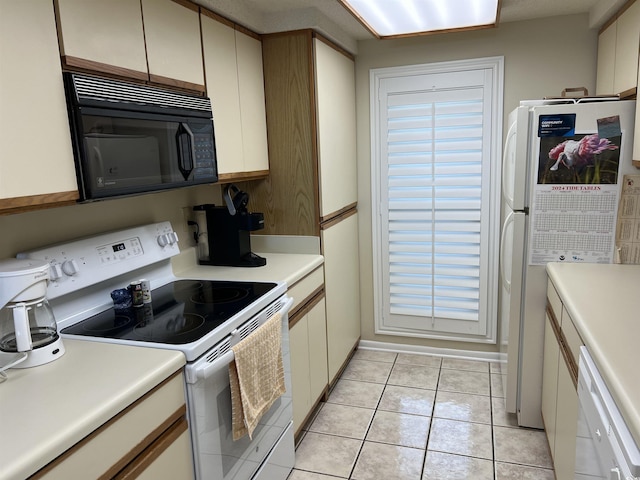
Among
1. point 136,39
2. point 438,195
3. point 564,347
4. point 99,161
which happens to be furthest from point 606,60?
point 99,161

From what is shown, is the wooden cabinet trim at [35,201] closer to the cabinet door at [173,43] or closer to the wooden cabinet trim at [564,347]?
the cabinet door at [173,43]

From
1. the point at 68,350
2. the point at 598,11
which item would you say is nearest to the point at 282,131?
the point at 68,350

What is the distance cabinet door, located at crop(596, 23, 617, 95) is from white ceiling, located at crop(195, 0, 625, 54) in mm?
90

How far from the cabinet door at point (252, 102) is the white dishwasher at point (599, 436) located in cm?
173

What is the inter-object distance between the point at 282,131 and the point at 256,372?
139cm

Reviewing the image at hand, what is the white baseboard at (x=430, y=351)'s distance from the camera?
11.2ft

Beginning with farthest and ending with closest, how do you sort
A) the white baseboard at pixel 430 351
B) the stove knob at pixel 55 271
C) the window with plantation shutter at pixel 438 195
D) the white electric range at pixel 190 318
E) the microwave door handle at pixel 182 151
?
the white baseboard at pixel 430 351
the window with plantation shutter at pixel 438 195
the microwave door handle at pixel 182 151
the stove knob at pixel 55 271
the white electric range at pixel 190 318

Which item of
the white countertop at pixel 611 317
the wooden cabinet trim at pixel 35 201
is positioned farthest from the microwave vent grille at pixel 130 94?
the white countertop at pixel 611 317

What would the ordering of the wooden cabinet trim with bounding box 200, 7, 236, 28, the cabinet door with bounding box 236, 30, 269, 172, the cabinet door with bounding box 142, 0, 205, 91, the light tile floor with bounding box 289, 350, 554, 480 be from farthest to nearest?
the cabinet door with bounding box 236, 30, 269, 172 < the light tile floor with bounding box 289, 350, 554, 480 < the wooden cabinet trim with bounding box 200, 7, 236, 28 < the cabinet door with bounding box 142, 0, 205, 91

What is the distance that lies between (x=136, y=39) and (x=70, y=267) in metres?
0.84

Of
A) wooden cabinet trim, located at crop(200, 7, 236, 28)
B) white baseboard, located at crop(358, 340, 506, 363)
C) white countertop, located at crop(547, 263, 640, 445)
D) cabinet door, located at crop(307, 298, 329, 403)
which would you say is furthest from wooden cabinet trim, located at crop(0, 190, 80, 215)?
white baseboard, located at crop(358, 340, 506, 363)

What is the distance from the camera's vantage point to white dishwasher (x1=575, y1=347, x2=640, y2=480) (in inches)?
41.5

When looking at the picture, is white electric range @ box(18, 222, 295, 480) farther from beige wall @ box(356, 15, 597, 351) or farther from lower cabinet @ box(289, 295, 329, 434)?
beige wall @ box(356, 15, 597, 351)

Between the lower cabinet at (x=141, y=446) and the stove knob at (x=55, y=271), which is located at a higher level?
the stove knob at (x=55, y=271)
